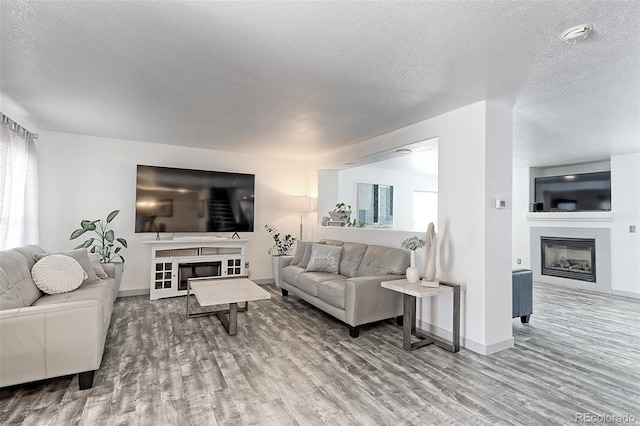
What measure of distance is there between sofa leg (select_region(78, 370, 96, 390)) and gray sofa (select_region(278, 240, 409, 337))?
222 centimetres

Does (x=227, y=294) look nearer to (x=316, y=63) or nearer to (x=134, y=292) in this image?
(x=316, y=63)

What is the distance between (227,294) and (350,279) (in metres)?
1.31

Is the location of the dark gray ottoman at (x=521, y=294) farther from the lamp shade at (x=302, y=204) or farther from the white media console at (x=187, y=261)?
the white media console at (x=187, y=261)

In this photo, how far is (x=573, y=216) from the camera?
616 centimetres

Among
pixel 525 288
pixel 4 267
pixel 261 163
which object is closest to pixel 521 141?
pixel 525 288

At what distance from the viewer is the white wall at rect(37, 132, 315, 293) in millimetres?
4508

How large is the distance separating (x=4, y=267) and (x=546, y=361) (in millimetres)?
4617

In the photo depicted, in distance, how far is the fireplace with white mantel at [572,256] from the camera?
576cm

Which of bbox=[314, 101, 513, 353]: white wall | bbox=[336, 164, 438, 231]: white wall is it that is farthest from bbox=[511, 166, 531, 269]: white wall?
bbox=[314, 101, 513, 353]: white wall

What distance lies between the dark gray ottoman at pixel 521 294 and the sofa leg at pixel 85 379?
4134mm

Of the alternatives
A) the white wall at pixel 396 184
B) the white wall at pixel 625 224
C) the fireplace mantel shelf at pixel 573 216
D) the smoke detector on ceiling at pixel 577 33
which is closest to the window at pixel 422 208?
the white wall at pixel 396 184

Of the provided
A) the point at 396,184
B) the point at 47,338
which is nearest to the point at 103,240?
the point at 47,338

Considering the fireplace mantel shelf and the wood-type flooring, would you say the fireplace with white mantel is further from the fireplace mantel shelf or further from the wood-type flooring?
the wood-type flooring

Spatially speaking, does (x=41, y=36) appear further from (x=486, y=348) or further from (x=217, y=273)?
(x=486, y=348)
